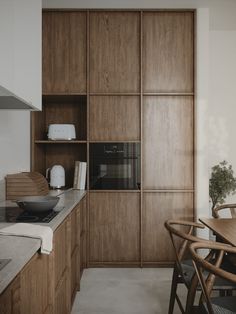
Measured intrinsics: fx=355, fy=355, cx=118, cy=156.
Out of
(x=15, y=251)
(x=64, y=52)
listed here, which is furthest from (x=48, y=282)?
(x=64, y=52)

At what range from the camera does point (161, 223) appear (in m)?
3.72

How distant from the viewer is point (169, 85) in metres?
3.72

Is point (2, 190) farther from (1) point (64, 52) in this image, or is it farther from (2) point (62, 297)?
(1) point (64, 52)

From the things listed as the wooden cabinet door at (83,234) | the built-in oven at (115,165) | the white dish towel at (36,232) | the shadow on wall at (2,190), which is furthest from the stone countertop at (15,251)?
the built-in oven at (115,165)

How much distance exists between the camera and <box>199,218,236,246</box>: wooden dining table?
1.99 metres

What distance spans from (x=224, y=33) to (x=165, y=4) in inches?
47.6

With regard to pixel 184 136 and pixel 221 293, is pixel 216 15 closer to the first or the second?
pixel 184 136

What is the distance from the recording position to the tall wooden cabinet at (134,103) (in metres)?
3.71

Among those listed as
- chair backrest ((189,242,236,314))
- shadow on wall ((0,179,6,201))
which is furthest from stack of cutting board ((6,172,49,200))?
chair backrest ((189,242,236,314))

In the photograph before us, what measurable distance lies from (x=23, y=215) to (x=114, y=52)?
2.20 m

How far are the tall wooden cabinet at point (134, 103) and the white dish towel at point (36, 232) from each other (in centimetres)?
201

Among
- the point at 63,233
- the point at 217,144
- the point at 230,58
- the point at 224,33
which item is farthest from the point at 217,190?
the point at 63,233

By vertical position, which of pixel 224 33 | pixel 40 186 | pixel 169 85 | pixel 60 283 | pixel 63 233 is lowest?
pixel 60 283

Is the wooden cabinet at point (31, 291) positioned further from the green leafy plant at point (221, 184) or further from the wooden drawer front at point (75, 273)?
the green leafy plant at point (221, 184)
